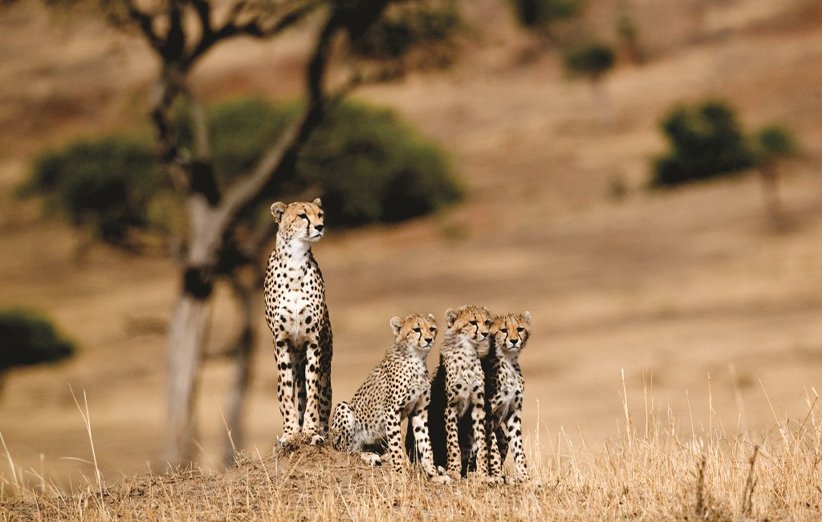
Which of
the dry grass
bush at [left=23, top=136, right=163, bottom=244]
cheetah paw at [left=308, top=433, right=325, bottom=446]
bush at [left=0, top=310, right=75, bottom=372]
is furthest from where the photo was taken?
bush at [left=0, top=310, right=75, bottom=372]

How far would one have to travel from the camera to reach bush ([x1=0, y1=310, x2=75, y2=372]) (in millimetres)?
39000

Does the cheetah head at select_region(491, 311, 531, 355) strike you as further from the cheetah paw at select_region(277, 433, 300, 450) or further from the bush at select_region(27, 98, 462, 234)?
the bush at select_region(27, 98, 462, 234)

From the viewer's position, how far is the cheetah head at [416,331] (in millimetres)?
7520

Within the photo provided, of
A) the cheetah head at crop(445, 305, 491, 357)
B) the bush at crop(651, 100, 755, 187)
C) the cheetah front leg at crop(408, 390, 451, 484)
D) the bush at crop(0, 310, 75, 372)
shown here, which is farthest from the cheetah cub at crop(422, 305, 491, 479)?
the bush at crop(651, 100, 755, 187)

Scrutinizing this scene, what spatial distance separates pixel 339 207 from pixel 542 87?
60.9m

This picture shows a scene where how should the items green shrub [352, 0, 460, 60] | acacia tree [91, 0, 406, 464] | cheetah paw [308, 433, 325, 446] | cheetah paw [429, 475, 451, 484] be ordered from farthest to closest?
1. green shrub [352, 0, 460, 60]
2. acacia tree [91, 0, 406, 464]
3. cheetah paw [308, 433, 325, 446]
4. cheetah paw [429, 475, 451, 484]

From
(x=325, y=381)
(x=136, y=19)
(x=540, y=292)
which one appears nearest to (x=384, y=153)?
(x=540, y=292)

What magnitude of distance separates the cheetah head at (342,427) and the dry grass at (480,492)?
0.09 meters

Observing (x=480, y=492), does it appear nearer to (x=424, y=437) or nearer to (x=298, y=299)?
(x=424, y=437)

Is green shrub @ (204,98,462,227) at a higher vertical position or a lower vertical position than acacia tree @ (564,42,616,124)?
lower

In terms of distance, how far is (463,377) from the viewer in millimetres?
7535

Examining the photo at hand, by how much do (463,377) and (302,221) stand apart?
132 centimetres

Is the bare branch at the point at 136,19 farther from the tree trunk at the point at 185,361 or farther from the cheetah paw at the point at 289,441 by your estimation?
the cheetah paw at the point at 289,441

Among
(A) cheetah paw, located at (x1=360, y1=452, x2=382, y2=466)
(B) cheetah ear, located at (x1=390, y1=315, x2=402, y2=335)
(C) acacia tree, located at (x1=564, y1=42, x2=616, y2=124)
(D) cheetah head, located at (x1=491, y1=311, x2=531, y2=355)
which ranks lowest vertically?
(A) cheetah paw, located at (x1=360, y1=452, x2=382, y2=466)
